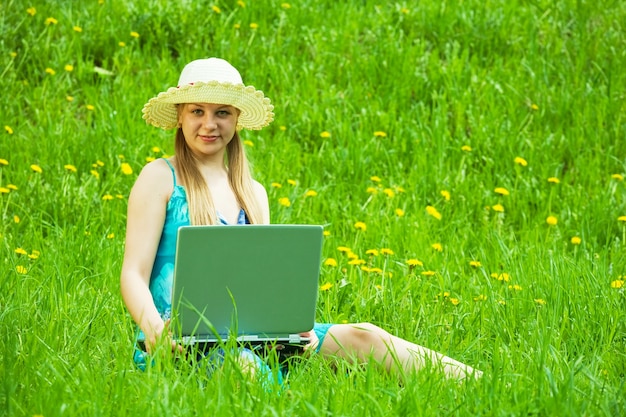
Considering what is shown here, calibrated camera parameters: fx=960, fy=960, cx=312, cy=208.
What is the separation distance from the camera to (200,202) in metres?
3.24

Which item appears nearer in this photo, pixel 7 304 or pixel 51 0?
pixel 7 304

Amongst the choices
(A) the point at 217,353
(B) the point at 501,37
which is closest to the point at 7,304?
(A) the point at 217,353

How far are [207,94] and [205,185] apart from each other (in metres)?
0.31

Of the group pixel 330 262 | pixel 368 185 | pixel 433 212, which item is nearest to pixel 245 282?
pixel 330 262

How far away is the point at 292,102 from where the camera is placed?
598 centimetres

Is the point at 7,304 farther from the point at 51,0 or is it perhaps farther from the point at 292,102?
the point at 51,0

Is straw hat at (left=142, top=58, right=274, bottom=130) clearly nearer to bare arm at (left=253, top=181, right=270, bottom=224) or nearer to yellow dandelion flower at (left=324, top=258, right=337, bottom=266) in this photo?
bare arm at (left=253, top=181, right=270, bottom=224)

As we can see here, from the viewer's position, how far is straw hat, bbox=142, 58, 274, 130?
3.26 m

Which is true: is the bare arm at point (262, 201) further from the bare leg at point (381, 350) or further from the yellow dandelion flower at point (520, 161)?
the yellow dandelion flower at point (520, 161)

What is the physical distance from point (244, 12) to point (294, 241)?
4.29 metres

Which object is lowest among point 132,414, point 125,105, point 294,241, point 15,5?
point 132,414

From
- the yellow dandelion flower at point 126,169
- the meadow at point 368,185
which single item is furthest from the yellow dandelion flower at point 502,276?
Result: the yellow dandelion flower at point 126,169

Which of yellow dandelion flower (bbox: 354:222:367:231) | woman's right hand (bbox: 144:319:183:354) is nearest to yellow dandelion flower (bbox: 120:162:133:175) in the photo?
yellow dandelion flower (bbox: 354:222:367:231)

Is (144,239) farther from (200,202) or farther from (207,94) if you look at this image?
(207,94)
